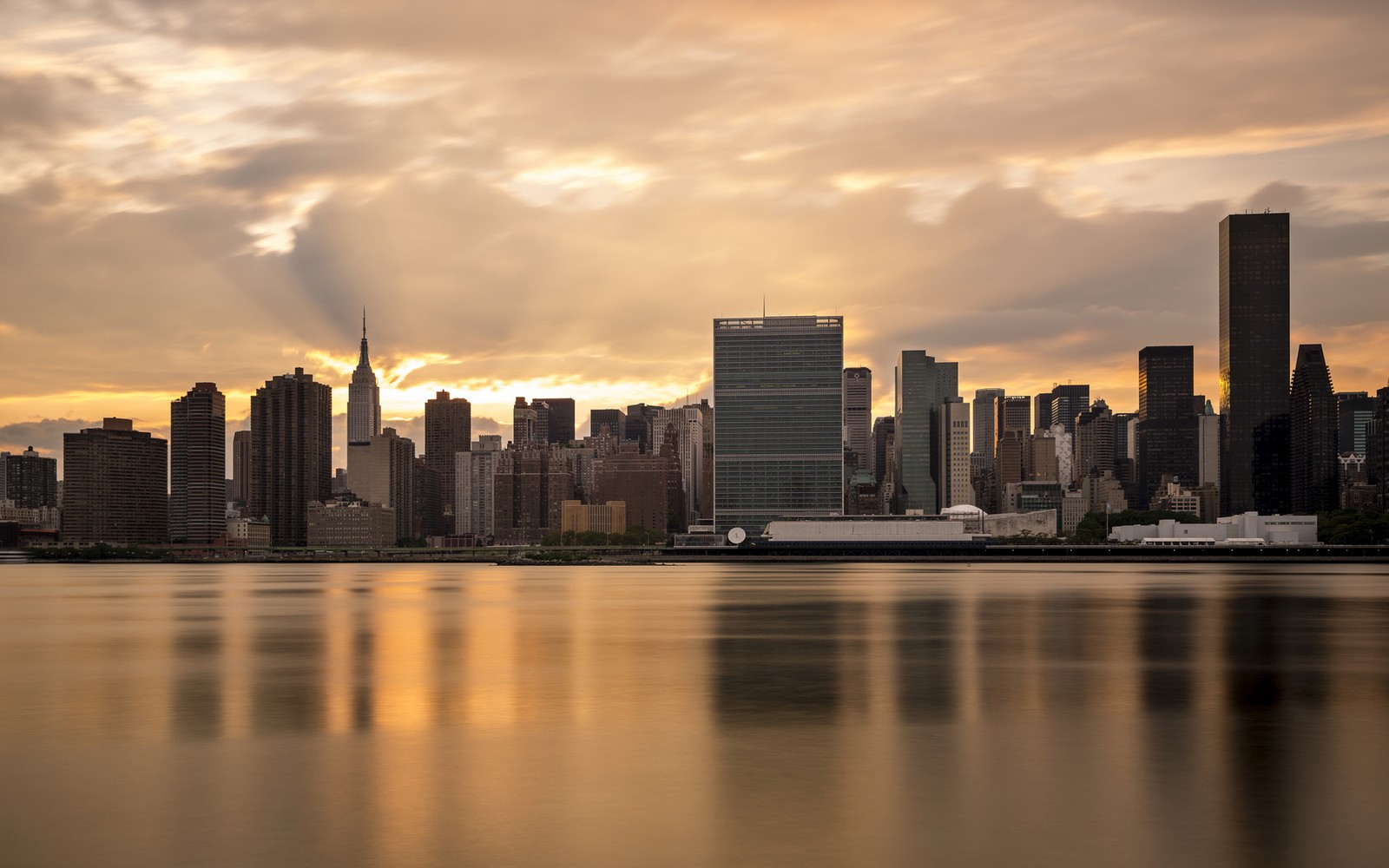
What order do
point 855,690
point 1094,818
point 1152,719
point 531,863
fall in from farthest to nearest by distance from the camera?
point 855,690, point 1152,719, point 1094,818, point 531,863

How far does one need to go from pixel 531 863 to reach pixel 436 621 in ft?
185

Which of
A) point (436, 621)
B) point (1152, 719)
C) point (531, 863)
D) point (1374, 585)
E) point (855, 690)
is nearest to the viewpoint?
point (531, 863)

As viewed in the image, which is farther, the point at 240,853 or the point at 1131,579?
the point at 1131,579

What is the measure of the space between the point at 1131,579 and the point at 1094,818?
133037mm

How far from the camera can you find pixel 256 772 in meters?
27.5

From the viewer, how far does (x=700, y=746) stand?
30422mm

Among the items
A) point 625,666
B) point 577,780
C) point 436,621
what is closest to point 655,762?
point 577,780

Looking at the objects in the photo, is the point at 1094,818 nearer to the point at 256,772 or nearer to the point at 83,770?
the point at 256,772

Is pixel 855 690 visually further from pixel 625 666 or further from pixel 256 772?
pixel 256 772

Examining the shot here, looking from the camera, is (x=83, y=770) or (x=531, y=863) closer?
(x=531, y=863)

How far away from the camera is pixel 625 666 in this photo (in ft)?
158

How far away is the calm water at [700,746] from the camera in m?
21.5

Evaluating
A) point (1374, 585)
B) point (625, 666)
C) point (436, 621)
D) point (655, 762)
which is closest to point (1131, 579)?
point (1374, 585)

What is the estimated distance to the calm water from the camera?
21484 mm
